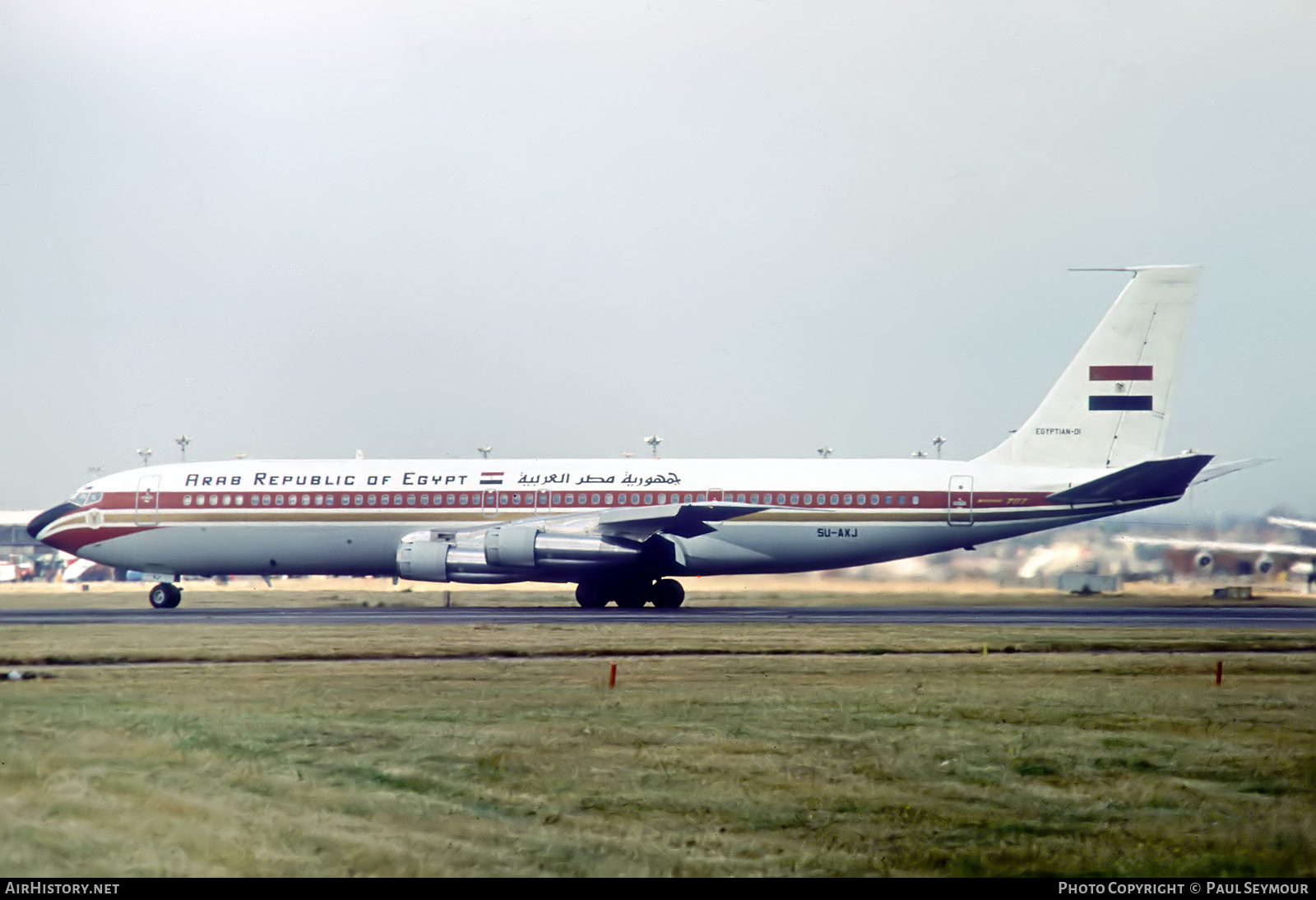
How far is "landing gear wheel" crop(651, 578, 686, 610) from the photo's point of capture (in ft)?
124

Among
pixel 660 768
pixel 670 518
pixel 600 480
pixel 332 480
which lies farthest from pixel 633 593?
pixel 660 768

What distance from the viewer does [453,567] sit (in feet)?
119

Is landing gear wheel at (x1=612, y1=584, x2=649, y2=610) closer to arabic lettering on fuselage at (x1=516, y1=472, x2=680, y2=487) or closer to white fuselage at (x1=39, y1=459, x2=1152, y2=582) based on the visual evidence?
white fuselage at (x1=39, y1=459, x2=1152, y2=582)

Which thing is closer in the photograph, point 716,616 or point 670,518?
point 716,616

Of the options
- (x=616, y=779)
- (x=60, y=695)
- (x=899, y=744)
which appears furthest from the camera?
(x=60, y=695)

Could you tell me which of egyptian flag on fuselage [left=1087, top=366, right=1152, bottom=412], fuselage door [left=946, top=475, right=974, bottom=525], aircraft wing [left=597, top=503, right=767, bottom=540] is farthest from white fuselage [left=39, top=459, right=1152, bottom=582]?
egyptian flag on fuselage [left=1087, top=366, right=1152, bottom=412]

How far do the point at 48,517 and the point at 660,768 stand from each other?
36.0 meters

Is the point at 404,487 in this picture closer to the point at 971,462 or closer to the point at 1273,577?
the point at 971,462

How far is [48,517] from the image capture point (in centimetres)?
4184

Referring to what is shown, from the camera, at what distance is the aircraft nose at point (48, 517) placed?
41.7 metres

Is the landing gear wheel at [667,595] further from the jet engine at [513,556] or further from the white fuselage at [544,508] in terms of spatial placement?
the jet engine at [513,556]

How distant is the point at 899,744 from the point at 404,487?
2819 centimetres

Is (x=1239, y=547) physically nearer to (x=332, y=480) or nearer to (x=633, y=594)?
(x=633, y=594)

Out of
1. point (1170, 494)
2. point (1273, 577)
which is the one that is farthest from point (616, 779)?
point (1273, 577)
